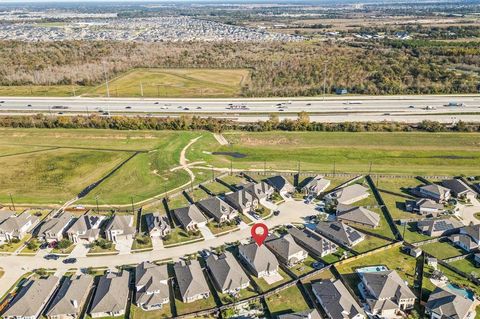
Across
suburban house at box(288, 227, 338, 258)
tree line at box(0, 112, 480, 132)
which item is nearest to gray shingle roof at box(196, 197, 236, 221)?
suburban house at box(288, 227, 338, 258)

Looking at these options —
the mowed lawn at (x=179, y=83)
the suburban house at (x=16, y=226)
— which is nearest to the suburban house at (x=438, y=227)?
the suburban house at (x=16, y=226)

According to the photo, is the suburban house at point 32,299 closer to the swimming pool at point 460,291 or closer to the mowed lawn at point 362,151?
the mowed lawn at point 362,151

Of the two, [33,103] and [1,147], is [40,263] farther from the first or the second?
[33,103]

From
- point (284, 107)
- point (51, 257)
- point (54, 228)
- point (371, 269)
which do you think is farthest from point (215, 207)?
point (284, 107)

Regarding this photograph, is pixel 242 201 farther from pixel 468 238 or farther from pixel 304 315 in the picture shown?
pixel 468 238

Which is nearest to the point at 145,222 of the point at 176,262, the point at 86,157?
the point at 176,262

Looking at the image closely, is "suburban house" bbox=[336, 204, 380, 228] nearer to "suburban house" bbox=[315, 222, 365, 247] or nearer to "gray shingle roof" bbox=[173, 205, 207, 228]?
"suburban house" bbox=[315, 222, 365, 247]
